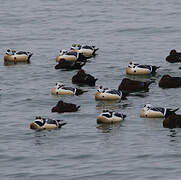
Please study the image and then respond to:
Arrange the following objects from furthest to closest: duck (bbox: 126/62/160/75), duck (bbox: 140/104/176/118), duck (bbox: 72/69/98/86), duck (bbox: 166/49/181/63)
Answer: duck (bbox: 166/49/181/63) < duck (bbox: 126/62/160/75) < duck (bbox: 72/69/98/86) < duck (bbox: 140/104/176/118)

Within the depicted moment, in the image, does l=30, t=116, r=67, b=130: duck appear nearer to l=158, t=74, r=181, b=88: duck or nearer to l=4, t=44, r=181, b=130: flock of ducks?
l=4, t=44, r=181, b=130: flock of ducks

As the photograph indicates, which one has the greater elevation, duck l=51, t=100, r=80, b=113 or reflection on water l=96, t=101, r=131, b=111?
duck l=51, t=100, r=80, b=113

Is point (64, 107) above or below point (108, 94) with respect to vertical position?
below

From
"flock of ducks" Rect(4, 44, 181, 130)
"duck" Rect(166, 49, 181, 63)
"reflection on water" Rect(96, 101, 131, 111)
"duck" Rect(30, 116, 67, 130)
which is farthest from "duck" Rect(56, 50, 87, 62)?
"duck" Rect(30, 116, 67, 130)

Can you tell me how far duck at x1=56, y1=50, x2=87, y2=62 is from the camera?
78.0 meters

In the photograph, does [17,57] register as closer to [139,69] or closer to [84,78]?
[139,69]

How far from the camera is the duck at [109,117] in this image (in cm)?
5766

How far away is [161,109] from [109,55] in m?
22.6

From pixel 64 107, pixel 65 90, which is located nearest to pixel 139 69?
pixel 65 90

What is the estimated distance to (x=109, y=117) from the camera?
189 feet

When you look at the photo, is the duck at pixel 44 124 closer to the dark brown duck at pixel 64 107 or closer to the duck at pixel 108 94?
the dark brown duck at pixel 64 107

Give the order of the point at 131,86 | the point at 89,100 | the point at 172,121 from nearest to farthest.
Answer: the point at 172,121 → the point at 89,100 → the point at 131,86

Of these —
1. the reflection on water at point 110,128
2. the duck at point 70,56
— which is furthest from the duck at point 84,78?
the reflection on water at point 110,128

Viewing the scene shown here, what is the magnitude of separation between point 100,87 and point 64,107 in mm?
4026
